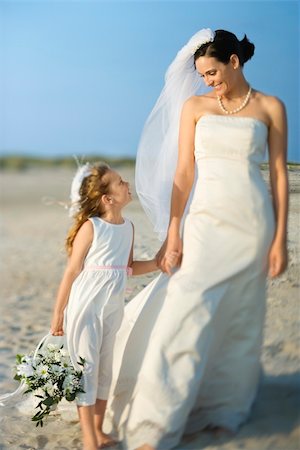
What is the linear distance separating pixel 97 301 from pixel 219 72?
1.24 metres

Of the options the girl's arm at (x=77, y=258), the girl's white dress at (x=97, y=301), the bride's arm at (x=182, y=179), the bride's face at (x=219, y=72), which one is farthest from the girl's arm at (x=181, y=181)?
the girl's arm at (x=77, y=258)

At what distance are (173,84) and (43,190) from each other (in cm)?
1826

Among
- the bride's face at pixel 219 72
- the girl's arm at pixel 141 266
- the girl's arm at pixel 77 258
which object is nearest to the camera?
the bride's face at pixel 219 72

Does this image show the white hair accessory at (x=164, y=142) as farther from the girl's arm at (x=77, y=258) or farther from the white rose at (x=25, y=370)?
the white rose at (x=25, y=370)

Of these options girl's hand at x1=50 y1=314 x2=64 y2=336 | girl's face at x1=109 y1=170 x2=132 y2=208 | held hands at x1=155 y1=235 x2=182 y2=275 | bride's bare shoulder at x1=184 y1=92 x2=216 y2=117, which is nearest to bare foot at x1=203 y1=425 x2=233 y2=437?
held hands at x1=155 y1=235 x2=182 y2=275

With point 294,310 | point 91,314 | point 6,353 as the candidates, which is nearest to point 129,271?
point 91,314

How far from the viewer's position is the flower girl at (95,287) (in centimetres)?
403

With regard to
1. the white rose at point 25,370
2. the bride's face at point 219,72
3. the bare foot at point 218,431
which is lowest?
the bare foot at point 218,431

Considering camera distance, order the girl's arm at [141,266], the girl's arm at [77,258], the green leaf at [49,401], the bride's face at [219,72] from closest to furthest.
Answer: the bride's face at [219,72] → the girl's arm at [77,258] → the girl's arm at [141,266] → the green leaf at [49,401]

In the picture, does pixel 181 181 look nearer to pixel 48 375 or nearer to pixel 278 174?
pixel 278 174

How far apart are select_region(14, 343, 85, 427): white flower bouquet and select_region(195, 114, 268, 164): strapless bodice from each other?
123 centimetres

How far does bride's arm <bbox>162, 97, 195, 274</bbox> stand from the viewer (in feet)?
12.8

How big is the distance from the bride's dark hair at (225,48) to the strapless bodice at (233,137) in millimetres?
292

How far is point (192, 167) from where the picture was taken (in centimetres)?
393
